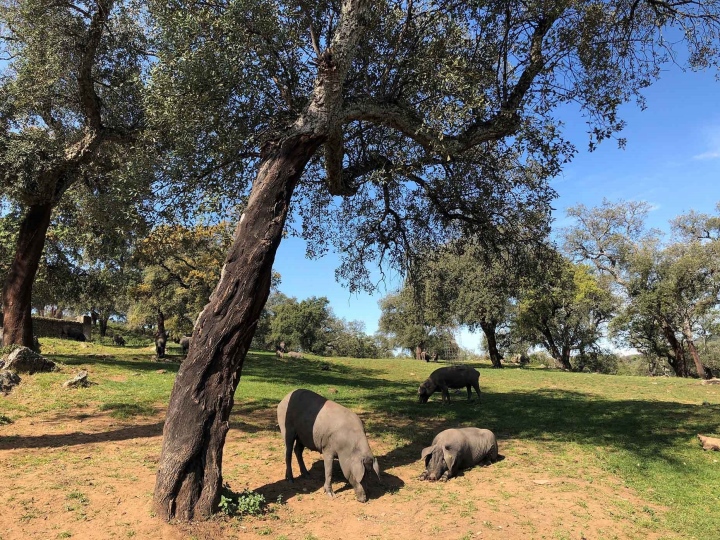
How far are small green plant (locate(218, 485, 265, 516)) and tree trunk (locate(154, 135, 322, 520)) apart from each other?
0.17m

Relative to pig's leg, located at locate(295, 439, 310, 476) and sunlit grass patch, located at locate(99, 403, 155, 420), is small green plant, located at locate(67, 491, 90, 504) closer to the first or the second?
pig's leg, located at locate(295, 439, 310, 476)

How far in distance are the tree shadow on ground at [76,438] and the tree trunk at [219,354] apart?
445 centimetres

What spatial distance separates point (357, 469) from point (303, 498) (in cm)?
98

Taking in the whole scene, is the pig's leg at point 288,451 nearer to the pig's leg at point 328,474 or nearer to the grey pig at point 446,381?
the pig's leg at point 328,474

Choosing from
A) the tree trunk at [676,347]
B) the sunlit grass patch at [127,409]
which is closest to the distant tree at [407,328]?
the tree trunk at [676,347]

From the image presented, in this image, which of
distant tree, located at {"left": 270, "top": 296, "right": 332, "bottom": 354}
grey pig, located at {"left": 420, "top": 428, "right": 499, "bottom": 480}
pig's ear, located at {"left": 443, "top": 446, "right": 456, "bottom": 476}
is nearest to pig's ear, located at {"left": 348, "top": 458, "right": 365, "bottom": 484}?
grey pig, located at {"left": 420, "top": 428, "right": 499, "bottom": 480}

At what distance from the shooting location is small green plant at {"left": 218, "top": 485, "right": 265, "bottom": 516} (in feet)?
21.0

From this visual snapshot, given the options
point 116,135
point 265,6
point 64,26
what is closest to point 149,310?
point 116,135

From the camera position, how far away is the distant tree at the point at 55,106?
1458 cm

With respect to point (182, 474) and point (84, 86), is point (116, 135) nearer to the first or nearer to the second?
point (84, 86)

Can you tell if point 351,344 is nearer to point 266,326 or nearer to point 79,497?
point 266,326

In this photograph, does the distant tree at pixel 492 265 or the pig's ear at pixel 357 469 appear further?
the distant tree at pixel 492 265

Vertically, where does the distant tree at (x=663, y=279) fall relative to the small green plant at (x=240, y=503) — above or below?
above

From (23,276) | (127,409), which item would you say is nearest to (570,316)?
(127,409)
